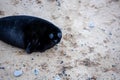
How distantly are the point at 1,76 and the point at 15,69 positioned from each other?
18cm

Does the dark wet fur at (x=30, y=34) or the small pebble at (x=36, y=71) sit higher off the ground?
the dark wet fur at (x=30, y=34)

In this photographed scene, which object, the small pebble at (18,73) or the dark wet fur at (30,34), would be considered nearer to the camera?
the small pebble at (18,73)

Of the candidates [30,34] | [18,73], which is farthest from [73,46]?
[18,73]

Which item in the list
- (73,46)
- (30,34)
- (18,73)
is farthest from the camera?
(73,46)

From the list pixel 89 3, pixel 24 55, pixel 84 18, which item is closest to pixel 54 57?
pixel 24 55

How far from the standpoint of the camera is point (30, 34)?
119 inches

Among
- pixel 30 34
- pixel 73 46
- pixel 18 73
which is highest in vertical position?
pixel 30 34

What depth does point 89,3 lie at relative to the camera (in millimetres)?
3910

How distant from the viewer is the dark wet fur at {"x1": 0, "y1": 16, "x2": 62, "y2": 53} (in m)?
3.04

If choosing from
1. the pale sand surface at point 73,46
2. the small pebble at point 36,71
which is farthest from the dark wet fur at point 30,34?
the small pebble at point 36,71

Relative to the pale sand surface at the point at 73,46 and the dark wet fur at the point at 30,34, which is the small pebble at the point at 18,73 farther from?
the dark wet fur at the point at 30,34

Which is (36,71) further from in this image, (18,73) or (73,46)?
(73,46)

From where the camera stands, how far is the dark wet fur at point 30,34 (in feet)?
9.96

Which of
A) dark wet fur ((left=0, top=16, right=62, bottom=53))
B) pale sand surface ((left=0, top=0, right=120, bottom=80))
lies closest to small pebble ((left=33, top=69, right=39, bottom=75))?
pale sand surface ((left=0, top=0, right=120, bottom=80))
